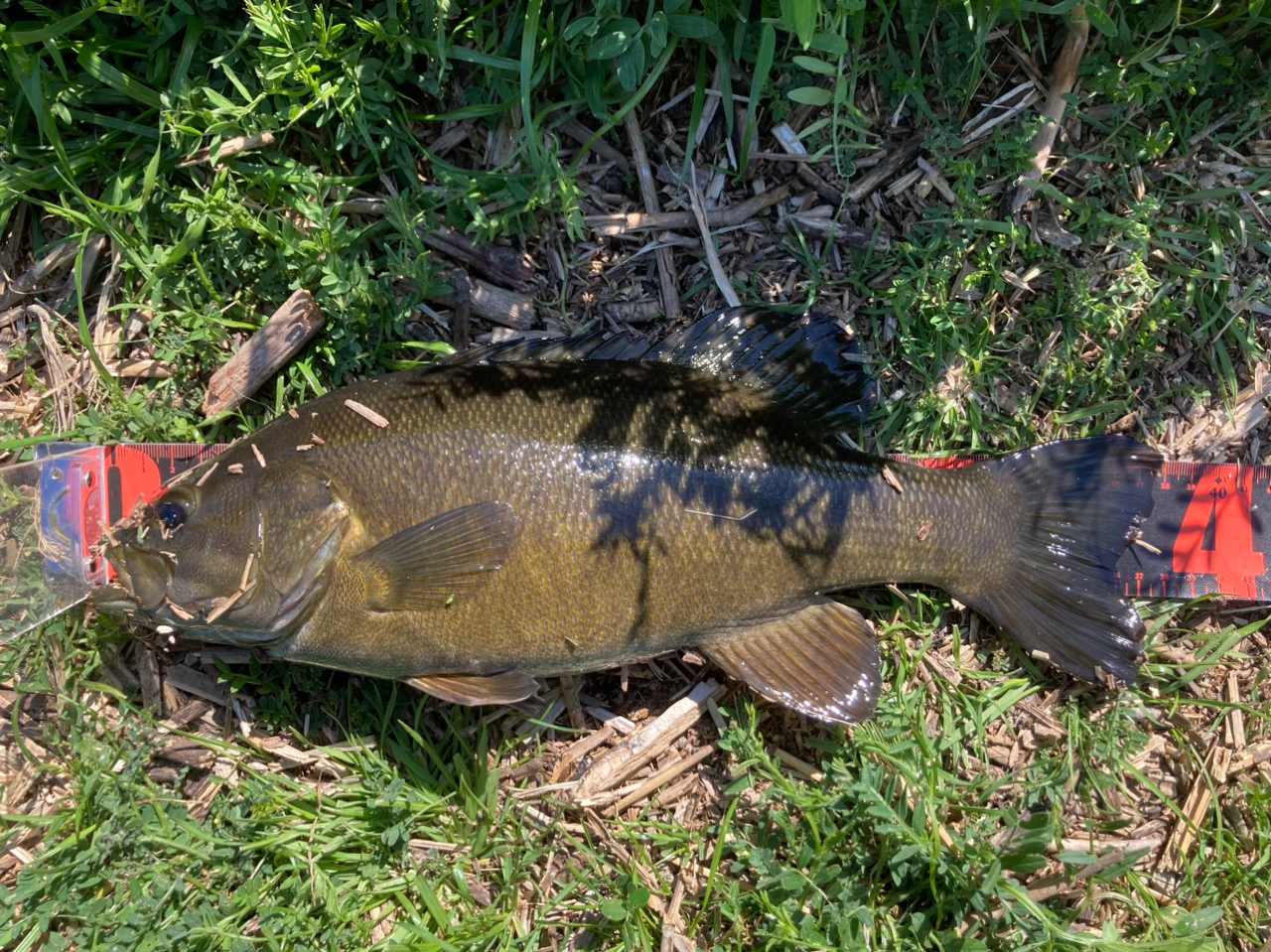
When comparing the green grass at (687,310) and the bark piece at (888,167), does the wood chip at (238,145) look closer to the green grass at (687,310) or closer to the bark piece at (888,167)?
the green grass at (687,310)

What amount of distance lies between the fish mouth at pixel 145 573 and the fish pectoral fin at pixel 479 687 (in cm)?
94

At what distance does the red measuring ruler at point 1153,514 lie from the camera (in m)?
3.27

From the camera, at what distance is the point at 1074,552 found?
320 centimetres

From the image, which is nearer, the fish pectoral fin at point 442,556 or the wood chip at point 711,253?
the fish pectoral fin at point 442,556

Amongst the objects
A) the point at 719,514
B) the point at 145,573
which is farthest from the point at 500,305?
the point at 145,573

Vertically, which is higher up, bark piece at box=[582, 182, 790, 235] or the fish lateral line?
bark piece at box=[582, 182, 790, 235]

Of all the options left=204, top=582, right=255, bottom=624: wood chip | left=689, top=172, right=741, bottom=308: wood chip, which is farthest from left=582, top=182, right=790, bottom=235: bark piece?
left=204, top=582, right=255, bottom=624: wood chip

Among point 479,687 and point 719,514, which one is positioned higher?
point 719,514

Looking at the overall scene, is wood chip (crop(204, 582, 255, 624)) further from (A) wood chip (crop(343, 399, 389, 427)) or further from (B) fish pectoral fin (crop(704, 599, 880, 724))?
(B) fish pectoral fin (crop(704, 599, 880, 724))

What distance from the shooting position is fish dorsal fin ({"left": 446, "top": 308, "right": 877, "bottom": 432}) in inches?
123

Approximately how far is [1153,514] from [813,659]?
1.65m

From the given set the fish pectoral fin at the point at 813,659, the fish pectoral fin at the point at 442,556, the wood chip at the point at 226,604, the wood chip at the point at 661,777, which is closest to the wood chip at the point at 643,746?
the wood chip at the point at 661,777

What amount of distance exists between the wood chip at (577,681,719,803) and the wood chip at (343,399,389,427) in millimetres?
1623

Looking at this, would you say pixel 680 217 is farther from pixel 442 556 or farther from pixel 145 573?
pixel 145 573
